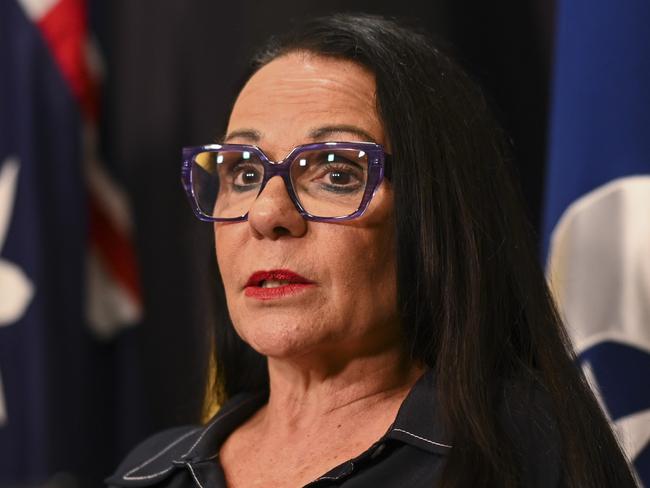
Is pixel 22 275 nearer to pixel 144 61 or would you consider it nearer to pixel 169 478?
pixel 144 61

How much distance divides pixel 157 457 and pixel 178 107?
3.49ft

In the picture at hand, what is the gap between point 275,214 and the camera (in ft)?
4.02

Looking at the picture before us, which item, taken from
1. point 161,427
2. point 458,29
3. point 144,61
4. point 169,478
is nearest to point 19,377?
point 161,427

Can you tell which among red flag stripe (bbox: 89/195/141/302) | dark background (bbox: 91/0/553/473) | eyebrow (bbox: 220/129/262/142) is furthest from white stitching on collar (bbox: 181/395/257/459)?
red flag stripe (bbox: 89/195/141/302)

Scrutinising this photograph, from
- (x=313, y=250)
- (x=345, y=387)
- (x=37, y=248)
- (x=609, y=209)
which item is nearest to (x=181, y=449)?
(x=345, y=387)

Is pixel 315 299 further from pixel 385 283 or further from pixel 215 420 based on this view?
pixel 215 420

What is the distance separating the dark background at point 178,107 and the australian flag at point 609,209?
482 mm

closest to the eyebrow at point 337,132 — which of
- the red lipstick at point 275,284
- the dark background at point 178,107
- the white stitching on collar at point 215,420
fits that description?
the red lipstick at point 275,284

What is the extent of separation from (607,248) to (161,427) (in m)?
1.21

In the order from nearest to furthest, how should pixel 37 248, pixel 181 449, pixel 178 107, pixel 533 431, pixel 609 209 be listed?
pixel 533 431
pixel 181 449
pixel 609 209
pixel 37 248
pixel 178 107

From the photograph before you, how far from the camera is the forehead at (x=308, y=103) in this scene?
1274 millimetres

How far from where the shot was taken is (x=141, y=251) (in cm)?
241

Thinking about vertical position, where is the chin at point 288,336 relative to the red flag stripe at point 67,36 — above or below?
below

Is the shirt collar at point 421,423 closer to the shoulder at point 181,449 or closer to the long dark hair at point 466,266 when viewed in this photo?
the long dark hair at point 466,266
